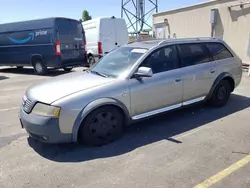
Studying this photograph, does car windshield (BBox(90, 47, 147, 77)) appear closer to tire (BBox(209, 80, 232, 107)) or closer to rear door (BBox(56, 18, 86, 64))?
tire (BBox(209, 80, 232, 107))

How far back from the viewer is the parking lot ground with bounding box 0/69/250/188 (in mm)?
2832

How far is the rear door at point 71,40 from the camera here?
10.1 m

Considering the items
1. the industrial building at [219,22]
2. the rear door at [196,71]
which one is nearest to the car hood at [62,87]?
the rear door at [196,71]

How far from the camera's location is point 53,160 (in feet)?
11.0

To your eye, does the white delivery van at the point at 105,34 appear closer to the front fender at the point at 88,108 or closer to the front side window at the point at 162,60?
the front side window at the point at 162,60

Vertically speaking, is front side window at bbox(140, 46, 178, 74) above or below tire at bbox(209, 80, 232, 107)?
above

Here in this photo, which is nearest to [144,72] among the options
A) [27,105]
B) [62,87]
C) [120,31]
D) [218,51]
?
[62,87]

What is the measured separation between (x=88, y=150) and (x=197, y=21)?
1068 cm

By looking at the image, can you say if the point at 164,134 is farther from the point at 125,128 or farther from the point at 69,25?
the point at 69,25

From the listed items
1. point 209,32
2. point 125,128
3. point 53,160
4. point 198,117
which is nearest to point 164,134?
point 125,128

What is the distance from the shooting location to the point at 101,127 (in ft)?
12.1

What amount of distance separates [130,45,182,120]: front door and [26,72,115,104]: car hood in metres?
0.51

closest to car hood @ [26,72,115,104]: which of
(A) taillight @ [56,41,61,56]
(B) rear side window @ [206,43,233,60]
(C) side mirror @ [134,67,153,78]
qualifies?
(C) side mirror @ [134,67,153,78]

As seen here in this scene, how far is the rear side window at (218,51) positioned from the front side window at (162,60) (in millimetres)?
1075
